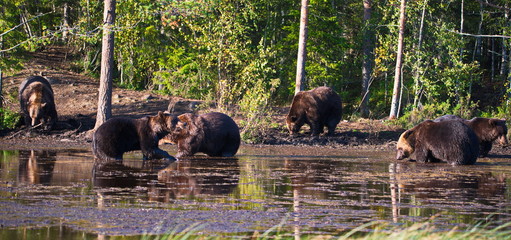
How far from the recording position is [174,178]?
39.1ft

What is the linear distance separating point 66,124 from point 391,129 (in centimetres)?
1090

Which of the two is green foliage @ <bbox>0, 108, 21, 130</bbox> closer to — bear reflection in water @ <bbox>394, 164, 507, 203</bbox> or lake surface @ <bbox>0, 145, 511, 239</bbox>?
lake surface @ <bbox>0, 145, 511, 239</bbox>

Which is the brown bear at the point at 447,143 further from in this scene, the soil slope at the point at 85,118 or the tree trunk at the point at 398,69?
the tree trunk at the point at 398,69

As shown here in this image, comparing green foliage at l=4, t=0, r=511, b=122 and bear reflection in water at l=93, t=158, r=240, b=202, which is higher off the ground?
green foliage at l=4, t=0, r=511, b=122

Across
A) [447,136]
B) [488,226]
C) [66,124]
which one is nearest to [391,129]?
[447,136]

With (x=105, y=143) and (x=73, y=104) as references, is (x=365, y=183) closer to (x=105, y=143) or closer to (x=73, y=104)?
(x=105, y=143)

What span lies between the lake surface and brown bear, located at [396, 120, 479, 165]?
1.11 feet

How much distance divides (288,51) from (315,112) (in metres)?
13.5

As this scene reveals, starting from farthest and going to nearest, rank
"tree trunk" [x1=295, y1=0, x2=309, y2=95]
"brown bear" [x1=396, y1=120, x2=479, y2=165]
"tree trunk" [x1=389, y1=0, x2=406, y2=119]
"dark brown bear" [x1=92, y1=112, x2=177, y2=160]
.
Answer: "tree trunk" [x1=389, y1=0, x2=406, y2=119], "tree trunk" [x1=295, y1=0, x2=309, y2=95], "brown bear" [x1=396, y1=120, x2=479, y2=165], "dark brown bear" [x1=92, y1=112, x2=177, y2=160]

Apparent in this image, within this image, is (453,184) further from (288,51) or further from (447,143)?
(288,51)

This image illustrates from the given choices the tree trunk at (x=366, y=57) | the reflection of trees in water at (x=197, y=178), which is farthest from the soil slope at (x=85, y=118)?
the tree trunk at (x=366, y=57)

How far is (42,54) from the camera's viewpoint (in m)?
32.4

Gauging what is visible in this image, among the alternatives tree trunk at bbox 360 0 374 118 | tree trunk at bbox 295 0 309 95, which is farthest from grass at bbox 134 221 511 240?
tree trunk at bbox 360 0 374 118

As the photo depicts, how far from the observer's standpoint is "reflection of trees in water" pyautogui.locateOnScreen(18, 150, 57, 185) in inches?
440
